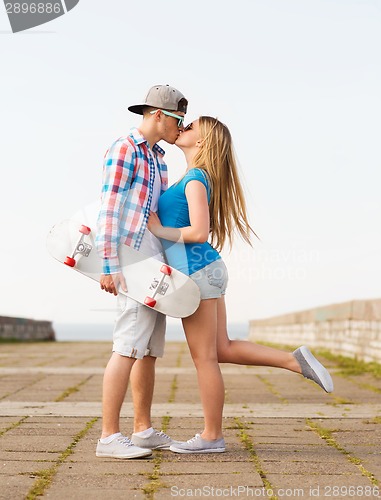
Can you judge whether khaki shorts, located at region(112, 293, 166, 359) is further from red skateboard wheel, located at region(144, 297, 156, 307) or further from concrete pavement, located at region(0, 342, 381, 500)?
concrete pavement, located at region(0, 342, 381, 500)

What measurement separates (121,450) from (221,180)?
1.44m

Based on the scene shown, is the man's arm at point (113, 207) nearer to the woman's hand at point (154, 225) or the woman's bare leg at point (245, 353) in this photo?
the woman's hand at point (154, 225)

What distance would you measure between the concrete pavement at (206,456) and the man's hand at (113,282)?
2.75ft

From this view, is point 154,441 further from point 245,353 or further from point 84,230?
point 84,230

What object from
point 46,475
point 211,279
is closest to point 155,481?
point 46,475

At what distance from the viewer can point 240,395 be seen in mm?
7578

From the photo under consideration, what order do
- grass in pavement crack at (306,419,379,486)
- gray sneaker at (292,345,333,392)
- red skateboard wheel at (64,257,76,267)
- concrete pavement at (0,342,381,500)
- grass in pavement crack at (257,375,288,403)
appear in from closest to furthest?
concrete pavement at (0,342,381,500)
grass in pavement crack at (306,419,379,486)
red skateboard wheel at (64,257,76,267)
gray sneaker at (292,345,333,392)
grass in pavement crack at (257,375,288,403)

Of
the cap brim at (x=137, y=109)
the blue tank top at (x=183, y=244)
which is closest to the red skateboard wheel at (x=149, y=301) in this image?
the blue tank top at (x=183, y=244)

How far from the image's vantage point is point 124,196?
434 centimetres

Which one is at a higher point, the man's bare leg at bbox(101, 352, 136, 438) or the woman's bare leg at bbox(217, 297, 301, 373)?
the woman's bare leg at bbox(217, 297, 301, 373)

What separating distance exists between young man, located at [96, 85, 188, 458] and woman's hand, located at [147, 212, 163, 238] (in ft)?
0.10

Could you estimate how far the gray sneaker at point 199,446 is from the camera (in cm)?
450

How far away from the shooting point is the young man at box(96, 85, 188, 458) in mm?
4324

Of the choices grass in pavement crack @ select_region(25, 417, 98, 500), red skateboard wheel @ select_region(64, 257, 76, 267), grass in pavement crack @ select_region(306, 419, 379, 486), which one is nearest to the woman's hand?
red skateboard wheel @ select_region(64, 257, 76, 267)
